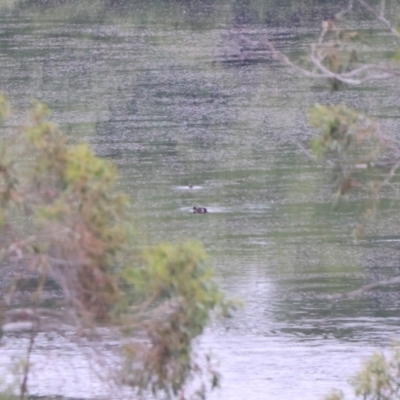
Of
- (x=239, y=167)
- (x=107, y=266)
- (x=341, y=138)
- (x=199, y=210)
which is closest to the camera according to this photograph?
(x=107, y=266)

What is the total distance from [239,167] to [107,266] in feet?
65.6

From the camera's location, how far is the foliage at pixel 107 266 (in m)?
7.43

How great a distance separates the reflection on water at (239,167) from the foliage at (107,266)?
22.2 ft

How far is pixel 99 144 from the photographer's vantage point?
103 ft

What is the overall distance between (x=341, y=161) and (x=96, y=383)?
7.22 metres

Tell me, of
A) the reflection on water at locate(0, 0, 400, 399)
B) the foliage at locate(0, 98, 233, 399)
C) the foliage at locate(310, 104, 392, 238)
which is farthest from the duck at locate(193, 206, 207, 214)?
the foliage at locate(0, 98, 233, 399)

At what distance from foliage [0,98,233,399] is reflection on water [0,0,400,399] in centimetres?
678

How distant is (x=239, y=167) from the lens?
27.8 metres

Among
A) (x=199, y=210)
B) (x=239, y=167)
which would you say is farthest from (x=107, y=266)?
(x=239, y=167)

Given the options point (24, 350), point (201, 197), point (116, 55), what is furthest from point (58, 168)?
point (116, 55)

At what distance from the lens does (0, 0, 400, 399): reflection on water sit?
54.6 feet

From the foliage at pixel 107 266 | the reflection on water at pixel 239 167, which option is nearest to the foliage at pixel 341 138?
the foliage at pixel 107 266

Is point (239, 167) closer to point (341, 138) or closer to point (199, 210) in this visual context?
point (199, 210)

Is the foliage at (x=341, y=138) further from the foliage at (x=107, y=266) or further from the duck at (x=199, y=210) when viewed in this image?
the duck at (x=199, y=210)
